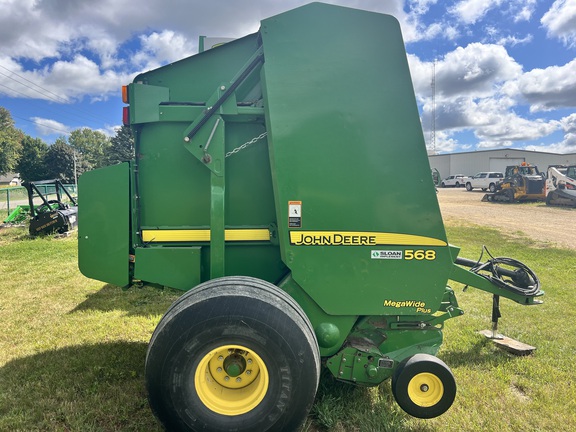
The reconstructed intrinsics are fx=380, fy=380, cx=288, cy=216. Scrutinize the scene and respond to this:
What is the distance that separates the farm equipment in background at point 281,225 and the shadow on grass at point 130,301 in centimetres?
225

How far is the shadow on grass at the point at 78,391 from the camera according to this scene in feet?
9.01

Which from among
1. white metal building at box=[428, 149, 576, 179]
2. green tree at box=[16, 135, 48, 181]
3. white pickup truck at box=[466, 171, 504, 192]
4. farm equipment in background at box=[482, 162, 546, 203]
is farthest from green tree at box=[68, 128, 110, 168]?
farm equipment in background at box=[482, 162, 546, 203]

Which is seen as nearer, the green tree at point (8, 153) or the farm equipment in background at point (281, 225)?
the farm equipment in background at point (281, 225)

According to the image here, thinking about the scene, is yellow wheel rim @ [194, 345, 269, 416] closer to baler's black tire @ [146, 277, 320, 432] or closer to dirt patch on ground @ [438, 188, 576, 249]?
baler's black tire @ [146, 277, 320, 432]

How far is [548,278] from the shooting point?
6961 mm

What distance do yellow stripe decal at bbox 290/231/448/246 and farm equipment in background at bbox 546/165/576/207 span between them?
21.7 meters

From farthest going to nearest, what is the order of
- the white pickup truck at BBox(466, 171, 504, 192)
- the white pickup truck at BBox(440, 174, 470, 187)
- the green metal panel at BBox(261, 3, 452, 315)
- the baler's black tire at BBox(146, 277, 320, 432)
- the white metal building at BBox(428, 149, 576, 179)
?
the white metal building at BBox(428, 149, 576, 179)
the white pickup truck at BBox(440, 174, 470, 187)
the white pickup truck at BBox(466, 171, 504, 192)
the green metal panel at BBox(261, 3, 452, 315)
the baler's black tire at BBox(146, 277, 320, 432)

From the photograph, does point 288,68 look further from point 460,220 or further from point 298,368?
point 460,220

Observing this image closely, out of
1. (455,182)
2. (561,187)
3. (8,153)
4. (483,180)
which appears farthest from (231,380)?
(8,153)

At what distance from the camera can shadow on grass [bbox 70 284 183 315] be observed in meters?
5.23

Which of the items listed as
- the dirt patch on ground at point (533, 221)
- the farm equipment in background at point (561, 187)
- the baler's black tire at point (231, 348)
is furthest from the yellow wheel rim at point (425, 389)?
the farm equipment in background at point (561, 187)

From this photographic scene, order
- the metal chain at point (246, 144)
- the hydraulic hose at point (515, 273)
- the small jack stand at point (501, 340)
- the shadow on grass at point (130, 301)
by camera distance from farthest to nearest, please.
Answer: the shadow on grass at point (130, 301)
the small jack stand at point (501, 340)
the hydraulic hose at point (515, 273)
the metal chain at point (246, 144)

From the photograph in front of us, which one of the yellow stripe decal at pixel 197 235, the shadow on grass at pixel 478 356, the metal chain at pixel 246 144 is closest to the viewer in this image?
the metal chain at pixel 246 144

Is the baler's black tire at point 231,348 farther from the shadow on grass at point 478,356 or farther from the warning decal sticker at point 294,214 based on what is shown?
the shadow on grass at point 478,356
